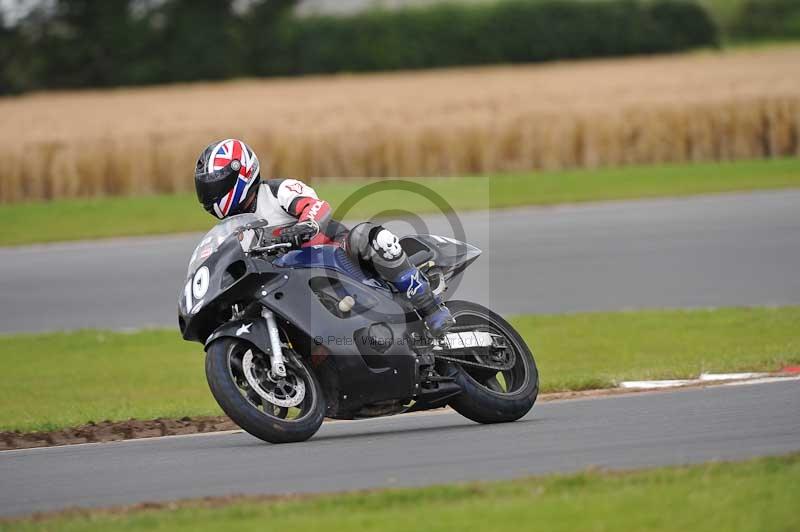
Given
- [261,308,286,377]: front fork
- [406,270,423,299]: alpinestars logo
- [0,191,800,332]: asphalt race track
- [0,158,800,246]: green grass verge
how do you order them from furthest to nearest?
[0,158,800,246]: green grass verge, [0,191,800,332]: asphalt race track, [406,270,423,299]: alpinestars logo, [261,308,286,377]: front fork

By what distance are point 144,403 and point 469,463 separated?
5.92 meters

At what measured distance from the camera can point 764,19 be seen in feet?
206

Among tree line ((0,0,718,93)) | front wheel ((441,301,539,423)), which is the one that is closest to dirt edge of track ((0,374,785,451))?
front wheel ((441,301,539,423))

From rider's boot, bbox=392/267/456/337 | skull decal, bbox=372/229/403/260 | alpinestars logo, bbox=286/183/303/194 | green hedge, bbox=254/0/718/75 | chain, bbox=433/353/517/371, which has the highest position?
green hedge, bbox=254/0/718/75

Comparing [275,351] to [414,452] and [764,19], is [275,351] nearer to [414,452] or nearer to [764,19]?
[414,452]

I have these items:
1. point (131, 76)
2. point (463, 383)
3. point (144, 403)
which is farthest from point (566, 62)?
point (463, 383)

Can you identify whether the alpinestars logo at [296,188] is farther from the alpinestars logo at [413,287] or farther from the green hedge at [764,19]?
the green hedge at [764,19]

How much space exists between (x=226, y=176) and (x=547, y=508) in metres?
3.09

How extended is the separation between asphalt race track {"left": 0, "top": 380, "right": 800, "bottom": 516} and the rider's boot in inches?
25.1

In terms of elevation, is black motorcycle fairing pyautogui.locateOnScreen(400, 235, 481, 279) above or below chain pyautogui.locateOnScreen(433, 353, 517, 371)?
above

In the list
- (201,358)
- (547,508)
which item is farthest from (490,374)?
(201,358)

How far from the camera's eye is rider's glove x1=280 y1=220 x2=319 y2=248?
8.27 metres

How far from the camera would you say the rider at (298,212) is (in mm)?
8430

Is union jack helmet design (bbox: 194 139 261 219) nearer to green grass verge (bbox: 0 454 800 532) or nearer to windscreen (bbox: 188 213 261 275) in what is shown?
windscreen (bbox: 188 213 261 275)
